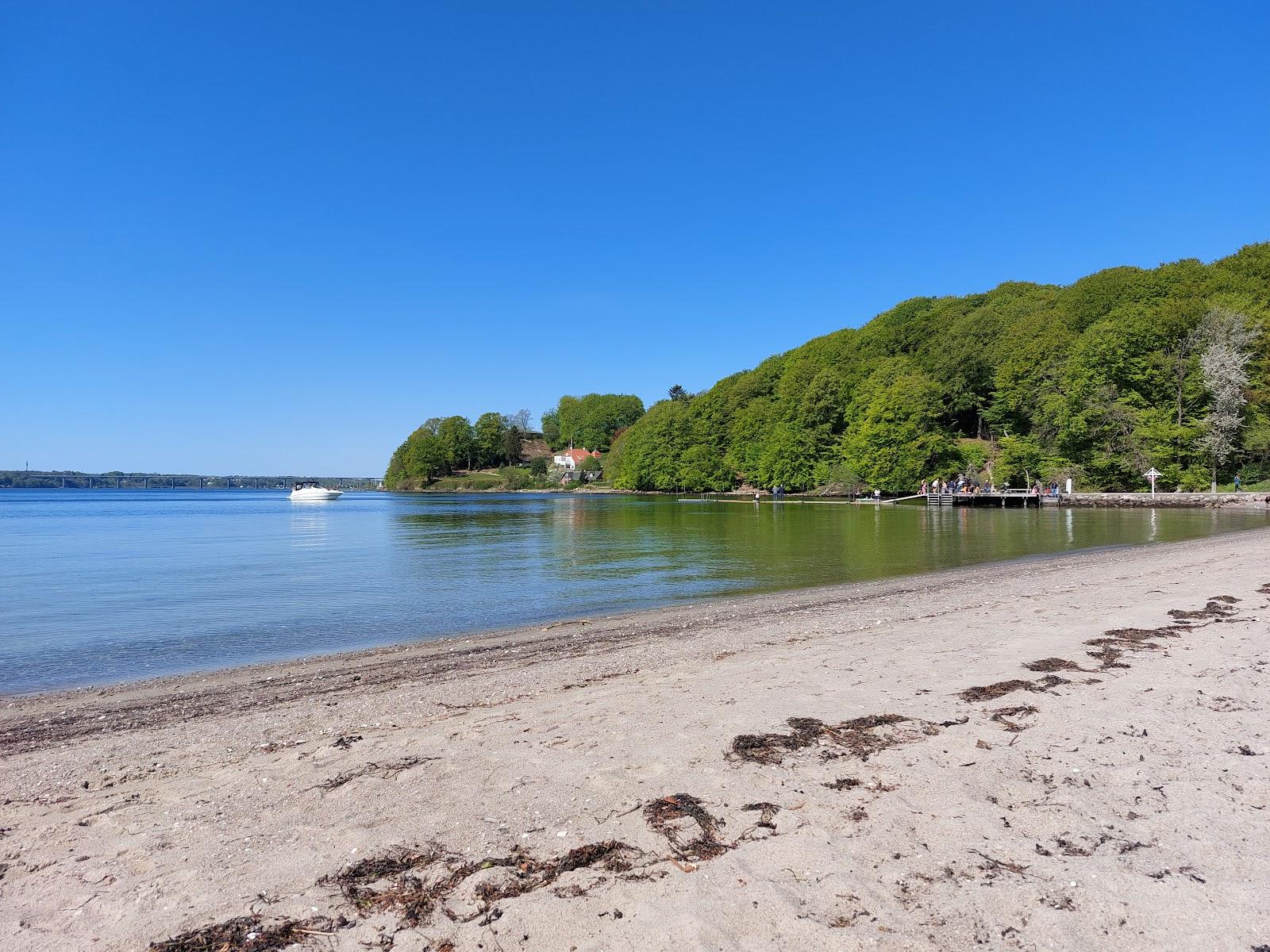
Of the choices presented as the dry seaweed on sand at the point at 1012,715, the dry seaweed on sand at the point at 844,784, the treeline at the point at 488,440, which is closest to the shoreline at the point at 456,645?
the dry seaweed on sand at the point at 844,784

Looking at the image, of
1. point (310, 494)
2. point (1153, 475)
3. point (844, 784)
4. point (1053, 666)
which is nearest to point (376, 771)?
point (844, 784)

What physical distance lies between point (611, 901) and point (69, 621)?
605 inches

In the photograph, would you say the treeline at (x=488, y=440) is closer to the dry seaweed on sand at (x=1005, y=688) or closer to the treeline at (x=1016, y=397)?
the treeline at (x=1016, y=397)

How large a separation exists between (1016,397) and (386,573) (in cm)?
7831

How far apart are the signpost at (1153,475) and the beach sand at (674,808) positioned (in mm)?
60970

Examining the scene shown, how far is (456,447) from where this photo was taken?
179 meters

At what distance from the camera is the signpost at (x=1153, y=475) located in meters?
57.5

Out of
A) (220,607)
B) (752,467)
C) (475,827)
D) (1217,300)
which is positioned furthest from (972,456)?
(475,827)

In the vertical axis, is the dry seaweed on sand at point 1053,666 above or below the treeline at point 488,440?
below

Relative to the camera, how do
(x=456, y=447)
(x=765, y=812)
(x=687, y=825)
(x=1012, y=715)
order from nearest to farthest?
(x=687, y=825)
(x=765, y=812)
(x=1012, y=715)
(x=456, y=447)

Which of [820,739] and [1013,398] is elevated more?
[1013,398]

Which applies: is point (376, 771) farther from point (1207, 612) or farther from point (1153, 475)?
point (1153, 475)

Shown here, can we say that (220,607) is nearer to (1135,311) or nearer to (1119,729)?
(1119,729)

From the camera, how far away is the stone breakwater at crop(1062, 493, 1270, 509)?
51.1 metres
